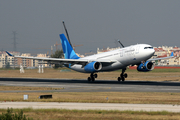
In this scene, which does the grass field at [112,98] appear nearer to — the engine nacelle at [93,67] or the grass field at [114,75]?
the engine nacelle at [93,67]

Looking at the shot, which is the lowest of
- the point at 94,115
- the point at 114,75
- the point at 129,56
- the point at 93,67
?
the point at 94,115

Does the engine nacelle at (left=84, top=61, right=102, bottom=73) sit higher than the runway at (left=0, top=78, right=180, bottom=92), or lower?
higher

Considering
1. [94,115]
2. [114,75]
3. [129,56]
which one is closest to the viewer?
[94,115]

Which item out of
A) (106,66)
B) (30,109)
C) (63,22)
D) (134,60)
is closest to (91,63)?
(106,66)

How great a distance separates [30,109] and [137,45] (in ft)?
119

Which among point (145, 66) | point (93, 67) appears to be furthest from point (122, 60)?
point (93, 67)

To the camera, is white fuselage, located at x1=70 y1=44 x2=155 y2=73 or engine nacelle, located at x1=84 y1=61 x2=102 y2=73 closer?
white fuselage, located at x1=70 y1=44 x2=155 y2=73

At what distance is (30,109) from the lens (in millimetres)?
20031

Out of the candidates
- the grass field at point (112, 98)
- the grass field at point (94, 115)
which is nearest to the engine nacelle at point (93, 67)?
the grass field at point (112, 98)

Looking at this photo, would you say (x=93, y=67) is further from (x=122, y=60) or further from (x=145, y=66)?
(x=145, y=66)

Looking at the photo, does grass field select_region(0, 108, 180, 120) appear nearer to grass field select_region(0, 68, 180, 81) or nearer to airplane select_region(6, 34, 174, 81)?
airplane select_region(6, 34, 174, 81)

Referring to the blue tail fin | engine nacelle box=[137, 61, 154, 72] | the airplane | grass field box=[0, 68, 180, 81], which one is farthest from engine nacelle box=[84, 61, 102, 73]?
grass field box=[0, 68, 180, 81]

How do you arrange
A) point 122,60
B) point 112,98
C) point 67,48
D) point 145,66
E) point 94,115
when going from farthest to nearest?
point 67,48 < point 145,66 < point 122,60 < point 112,98 < point 94,115

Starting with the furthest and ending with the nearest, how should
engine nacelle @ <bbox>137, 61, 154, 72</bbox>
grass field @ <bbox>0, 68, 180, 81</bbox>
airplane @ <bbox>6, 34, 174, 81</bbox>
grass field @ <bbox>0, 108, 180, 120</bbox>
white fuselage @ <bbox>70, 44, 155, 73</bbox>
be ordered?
grass field @ <bbox>0, 68, 180, 81</bbox>, engine nacelle @ <bbox>137, 61, 154, 72</bbox>, airplane @ <bbox>6, 34, 174, 81</bbox>, white fuselage @ <bbox>70, 44, 155, 73</bbox>, grass field @ <bbox>0, 108, 180, 120</bbox>
